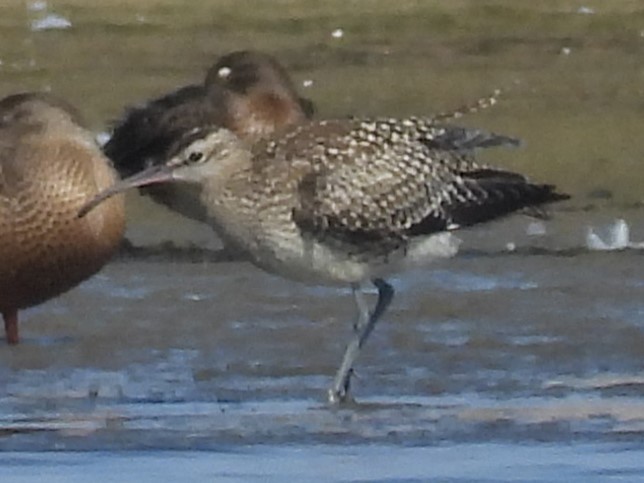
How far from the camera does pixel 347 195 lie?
334 inches

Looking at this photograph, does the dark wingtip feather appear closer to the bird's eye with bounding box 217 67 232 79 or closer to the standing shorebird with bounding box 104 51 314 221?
the standing shorebird with bounding box 104 51 314 221

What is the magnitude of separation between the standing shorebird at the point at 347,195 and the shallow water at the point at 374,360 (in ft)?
1.14

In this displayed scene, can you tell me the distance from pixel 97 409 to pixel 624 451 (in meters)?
1.74

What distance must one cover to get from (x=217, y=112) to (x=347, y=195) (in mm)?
1316

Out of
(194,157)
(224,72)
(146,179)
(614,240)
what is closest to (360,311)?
(194,157)

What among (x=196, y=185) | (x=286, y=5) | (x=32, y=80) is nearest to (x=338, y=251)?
(x=196, y=185)

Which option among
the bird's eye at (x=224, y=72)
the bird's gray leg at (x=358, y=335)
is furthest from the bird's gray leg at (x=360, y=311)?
the bird's eye at (x=224, y=72)

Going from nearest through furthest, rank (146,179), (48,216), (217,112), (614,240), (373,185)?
1. (146,179)
2. (373,185)
3. (48,216)
4. (217,112)
5. (614,240)

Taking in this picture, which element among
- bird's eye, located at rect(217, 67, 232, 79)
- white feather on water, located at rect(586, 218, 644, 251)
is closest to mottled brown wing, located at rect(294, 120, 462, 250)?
bird's eye, located at rect(217, 67, 232, 79)

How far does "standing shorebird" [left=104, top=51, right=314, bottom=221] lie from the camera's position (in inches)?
370

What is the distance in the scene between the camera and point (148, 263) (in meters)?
10.6

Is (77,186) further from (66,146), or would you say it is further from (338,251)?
(338,251)

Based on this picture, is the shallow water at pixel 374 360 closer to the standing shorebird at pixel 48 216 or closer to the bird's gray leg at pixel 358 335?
the bird's gray leg at pixel 358 335

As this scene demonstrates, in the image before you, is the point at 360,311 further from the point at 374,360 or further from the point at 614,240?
the point at 614,240
